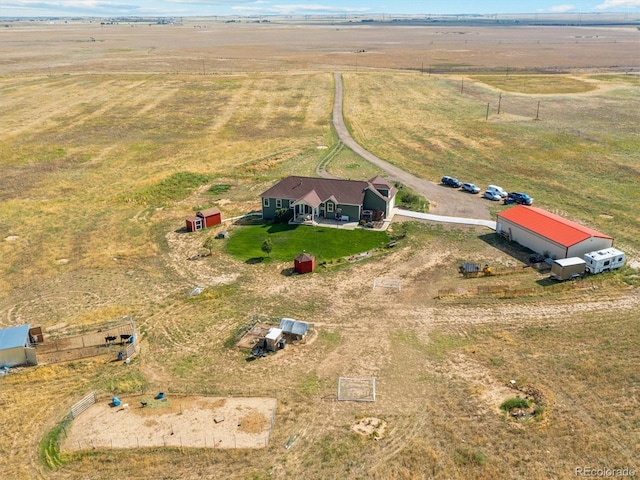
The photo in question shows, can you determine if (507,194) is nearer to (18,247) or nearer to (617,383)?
(617,383)

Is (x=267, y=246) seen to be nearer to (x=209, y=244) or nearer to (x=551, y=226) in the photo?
(x=209, y=244)

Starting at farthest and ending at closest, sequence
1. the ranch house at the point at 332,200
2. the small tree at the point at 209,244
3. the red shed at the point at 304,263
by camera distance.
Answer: the ranch house at the point at 332,200
the small tree at the point at 209,244
the red shed at the point at 304,263

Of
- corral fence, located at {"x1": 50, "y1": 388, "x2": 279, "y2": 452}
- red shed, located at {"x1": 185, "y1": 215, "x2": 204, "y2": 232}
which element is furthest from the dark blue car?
corral fence, located at {"x1": 50, "y1": 388, "x2": 279, "y2": 452}

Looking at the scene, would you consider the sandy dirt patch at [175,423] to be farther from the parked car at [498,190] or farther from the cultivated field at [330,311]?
the parked car at [498,190]

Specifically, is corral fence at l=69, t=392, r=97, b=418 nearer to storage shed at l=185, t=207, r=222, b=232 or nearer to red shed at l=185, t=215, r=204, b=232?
red shed at l=185, t=215, r=204, b=232

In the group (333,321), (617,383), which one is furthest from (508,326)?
(333,321)

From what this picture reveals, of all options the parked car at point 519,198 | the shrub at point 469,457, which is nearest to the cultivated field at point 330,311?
the shrub at point 469,457

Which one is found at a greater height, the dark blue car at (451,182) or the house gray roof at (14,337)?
the dark blue car at (451,182)
